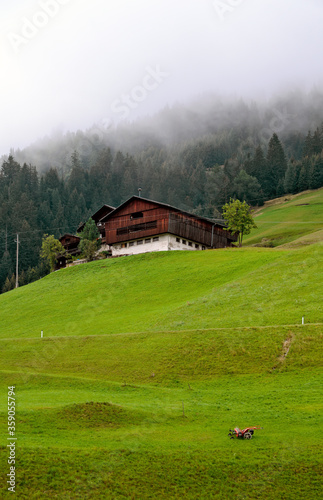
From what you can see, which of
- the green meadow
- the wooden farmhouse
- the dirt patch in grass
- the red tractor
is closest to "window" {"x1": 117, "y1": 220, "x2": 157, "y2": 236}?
the wooden farmhouse

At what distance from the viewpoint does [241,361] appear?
107ft

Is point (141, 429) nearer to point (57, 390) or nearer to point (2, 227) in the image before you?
point (57, 390)

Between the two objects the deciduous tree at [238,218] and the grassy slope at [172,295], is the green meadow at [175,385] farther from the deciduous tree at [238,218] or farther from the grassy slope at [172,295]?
the deciduous tree at [238,218]

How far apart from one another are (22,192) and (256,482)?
155m

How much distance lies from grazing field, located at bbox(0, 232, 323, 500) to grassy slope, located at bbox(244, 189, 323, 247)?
50.7 metres

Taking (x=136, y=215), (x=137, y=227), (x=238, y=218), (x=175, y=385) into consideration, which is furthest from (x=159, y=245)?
(x=175, y=385)

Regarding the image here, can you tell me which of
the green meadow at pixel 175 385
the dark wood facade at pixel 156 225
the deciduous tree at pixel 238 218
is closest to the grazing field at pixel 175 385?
the green meadow at pixel 175 385

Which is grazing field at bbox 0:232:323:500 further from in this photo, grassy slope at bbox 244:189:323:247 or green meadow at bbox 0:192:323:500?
grassy slope at bbox 244:189:323:247

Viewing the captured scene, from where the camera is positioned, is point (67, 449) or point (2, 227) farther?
point (2, 227)

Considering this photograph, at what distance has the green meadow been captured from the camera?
18516mm

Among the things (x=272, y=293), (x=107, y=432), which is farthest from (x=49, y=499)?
(x=272, y=293)

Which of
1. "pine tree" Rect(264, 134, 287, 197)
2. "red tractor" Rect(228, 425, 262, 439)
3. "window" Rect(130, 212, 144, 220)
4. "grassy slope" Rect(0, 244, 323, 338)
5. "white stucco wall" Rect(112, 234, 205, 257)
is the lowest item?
"red tractor" Rect(228, 425, 262, 439)

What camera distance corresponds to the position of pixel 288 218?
412ft

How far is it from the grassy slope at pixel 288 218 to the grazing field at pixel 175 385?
5071 centimetres
